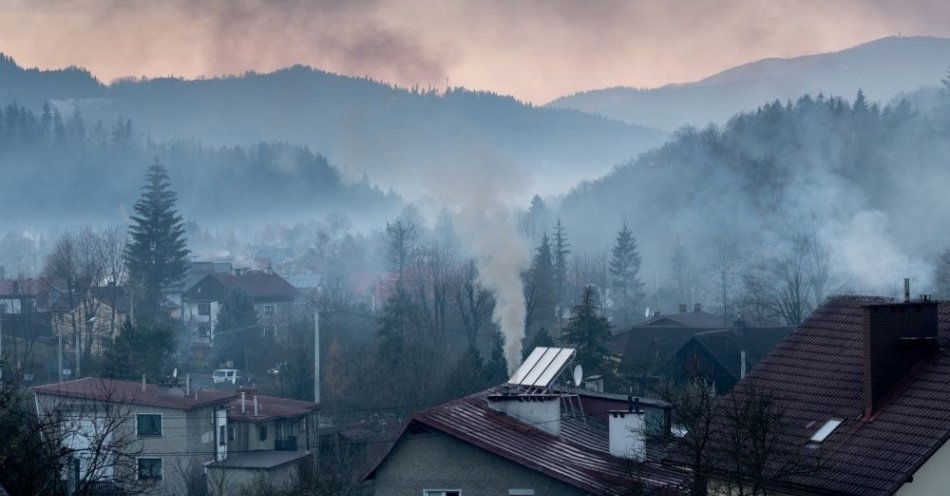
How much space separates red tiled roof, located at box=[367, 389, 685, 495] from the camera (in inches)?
736

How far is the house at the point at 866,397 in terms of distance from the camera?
14.8 m

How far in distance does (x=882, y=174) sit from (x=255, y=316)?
64.6m

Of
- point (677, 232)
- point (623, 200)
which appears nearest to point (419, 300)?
point (677, 232)

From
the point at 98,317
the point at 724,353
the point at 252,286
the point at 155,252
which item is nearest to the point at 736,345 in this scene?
the point at 724,353

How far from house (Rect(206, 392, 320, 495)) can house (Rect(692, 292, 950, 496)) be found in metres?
19.3

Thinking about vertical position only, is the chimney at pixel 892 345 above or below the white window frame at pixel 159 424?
above

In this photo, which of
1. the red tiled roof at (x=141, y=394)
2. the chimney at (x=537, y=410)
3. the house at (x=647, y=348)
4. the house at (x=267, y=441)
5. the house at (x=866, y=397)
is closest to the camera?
the house at (x=866, y=397)

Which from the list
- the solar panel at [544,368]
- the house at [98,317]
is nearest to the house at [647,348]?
the solar panel at [544,368]

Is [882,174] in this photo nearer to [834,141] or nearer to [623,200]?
[834,141]

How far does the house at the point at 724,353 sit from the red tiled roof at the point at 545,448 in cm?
2001

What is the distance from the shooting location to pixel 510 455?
19219 millimetres

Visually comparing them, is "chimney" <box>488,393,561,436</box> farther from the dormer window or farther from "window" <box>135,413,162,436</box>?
"window" <box>135,413,162,436</box>

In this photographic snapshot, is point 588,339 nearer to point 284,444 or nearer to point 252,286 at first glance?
point 284,444

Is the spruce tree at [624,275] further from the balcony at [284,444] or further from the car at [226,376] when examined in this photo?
the balcony at [284,444]
